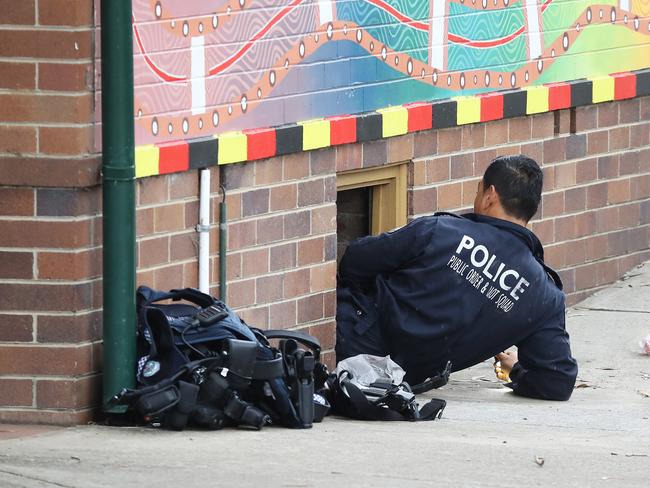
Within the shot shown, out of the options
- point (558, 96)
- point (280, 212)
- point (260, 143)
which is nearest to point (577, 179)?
point (558, 96)

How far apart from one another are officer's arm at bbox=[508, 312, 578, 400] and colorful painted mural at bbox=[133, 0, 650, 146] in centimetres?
134

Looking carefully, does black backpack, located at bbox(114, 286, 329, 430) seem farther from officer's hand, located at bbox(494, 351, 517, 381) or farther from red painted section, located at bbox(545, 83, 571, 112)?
red painted section, located at bbox(545, 83, 571, 112)

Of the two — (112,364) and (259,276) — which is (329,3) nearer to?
(259,276)

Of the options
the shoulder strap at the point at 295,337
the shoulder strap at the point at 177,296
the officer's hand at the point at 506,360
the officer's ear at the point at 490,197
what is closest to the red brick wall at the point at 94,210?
the shoulder strap at the point at 177,296

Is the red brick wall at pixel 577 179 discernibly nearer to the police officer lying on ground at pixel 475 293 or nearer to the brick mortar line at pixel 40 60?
the police officer lying on ground at pixel 475 293

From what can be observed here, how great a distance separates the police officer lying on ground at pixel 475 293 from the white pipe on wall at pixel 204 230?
3.17 ft

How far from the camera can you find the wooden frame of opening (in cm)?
820

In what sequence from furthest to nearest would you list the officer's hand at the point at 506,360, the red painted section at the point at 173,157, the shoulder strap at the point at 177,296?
1. the officer's hand at the point at 506,360
2. the red painted section at the point at 173,157
3. the shoulder strap at the point at 177,296

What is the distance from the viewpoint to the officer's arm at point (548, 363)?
7414 mm

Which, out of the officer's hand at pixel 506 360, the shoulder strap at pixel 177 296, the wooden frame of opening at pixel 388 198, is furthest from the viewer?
the wooden frame of opening at pixel 388 198

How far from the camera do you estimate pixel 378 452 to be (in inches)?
227

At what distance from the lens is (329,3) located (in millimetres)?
7531

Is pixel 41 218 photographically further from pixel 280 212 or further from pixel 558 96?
pixel 558 96

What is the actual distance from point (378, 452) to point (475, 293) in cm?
178
